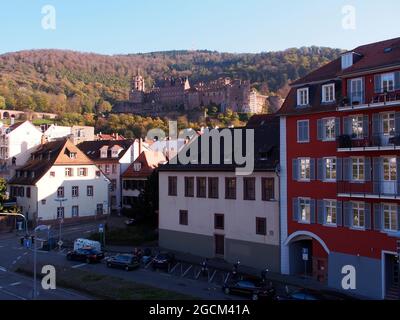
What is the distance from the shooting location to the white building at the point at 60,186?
66.1 meters

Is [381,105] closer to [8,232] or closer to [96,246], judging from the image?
[96,246]

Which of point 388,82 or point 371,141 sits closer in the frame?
point 388,82

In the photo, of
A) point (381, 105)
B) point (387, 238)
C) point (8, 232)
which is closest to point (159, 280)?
point (387, 238)

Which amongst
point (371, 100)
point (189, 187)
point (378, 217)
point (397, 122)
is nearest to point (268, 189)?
point (189, 187)

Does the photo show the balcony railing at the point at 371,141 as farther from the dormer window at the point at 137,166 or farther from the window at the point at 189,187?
the dormer window at the point at 137,166

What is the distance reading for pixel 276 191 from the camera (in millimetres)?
40281

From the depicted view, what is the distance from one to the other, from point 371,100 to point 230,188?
1578 cm

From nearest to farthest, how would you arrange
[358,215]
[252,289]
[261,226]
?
1. [252,289]
2. [358,215]
3. [261,226]

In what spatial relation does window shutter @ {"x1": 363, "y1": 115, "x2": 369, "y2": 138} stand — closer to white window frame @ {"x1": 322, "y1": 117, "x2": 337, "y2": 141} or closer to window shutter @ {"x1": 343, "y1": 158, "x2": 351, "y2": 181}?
window shutter @ {"x1": 343, "y1": 158, "x2": 351, "y2": 181}

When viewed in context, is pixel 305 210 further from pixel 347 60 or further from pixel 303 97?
pixel 347 60

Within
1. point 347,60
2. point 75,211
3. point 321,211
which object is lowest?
point 75,211

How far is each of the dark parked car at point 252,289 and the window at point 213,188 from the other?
12690 millimetres

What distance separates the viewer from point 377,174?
109 feet

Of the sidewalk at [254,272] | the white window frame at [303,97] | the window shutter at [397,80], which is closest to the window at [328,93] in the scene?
the white window frame at [303,97]
